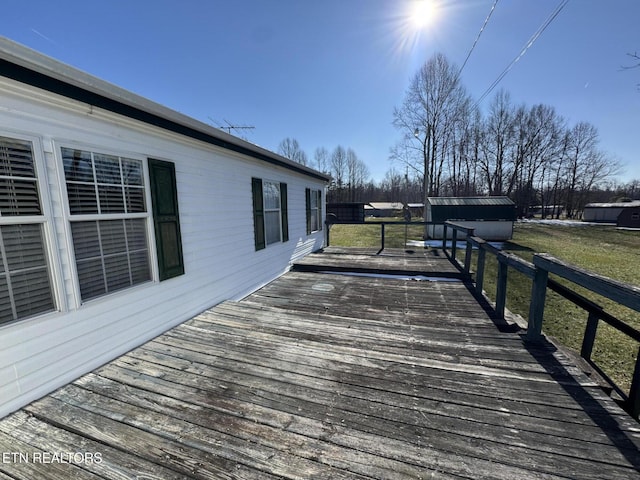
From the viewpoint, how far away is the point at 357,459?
1360mm

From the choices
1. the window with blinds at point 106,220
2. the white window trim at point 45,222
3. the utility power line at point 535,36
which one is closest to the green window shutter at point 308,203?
the window with blinds at point 106,220

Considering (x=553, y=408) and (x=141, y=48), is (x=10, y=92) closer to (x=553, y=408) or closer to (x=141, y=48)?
(x=553, y=408)

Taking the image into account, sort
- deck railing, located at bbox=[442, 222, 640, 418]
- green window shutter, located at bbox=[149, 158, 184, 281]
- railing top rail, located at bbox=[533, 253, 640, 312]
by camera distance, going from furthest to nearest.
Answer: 1. green window shutter, located at bbox=[149, 158, 184, 281]
2. deck railing, located at bbox=[442, 222, 640, 418]
3. railing top rail, located at bbox=[533, 253, 640, 312]

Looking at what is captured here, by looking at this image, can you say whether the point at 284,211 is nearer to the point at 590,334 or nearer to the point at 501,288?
the point at 501,288

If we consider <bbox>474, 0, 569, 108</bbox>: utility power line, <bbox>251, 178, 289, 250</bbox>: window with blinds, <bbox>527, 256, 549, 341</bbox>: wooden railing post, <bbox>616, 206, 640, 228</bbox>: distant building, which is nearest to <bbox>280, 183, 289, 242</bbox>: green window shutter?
<bbox>251, 178, 289, 250</bbox>: window with blinds

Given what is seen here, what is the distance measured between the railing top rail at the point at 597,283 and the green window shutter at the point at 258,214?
13.1ft

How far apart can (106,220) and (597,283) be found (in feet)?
13.1

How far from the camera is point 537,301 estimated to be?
245 centimetres

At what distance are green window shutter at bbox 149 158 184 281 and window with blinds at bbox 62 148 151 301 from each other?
0.11 metres

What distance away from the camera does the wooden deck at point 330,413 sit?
133 cm

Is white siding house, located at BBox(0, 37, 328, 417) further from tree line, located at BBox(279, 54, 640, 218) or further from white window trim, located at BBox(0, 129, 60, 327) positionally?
tree line, located at BBox(279, 54, 640, 218)

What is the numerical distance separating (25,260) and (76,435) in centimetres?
127

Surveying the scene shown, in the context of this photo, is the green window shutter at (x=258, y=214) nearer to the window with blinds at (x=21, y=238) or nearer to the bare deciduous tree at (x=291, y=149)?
the window with blinds at (x=21, y=238)

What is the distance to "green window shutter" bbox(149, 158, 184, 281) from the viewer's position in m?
2.78
